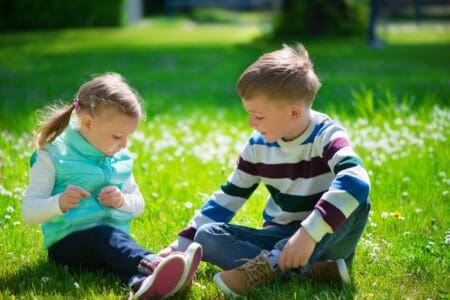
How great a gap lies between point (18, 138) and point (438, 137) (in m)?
3.91

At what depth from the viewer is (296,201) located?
3.46m

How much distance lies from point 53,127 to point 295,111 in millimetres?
1252

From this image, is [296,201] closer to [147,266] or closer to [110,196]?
[147,266]

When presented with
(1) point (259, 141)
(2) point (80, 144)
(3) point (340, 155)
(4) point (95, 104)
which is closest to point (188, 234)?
(1) point (259, 141)

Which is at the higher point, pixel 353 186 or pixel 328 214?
pixel 353 186

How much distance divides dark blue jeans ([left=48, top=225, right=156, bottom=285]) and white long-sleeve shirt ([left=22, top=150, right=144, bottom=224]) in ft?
0.58

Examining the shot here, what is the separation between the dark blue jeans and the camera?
10.7 ft

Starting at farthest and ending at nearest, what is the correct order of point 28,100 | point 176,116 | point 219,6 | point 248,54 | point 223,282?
1. point 219,6
2. point 248,54
3. point 28,100
4. point 176,116
5. point 223,282

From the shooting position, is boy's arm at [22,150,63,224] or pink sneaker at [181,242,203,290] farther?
boy's arm at [22,150,63,224]

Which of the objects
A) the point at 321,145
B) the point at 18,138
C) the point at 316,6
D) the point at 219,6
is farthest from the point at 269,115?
the point at 219,6

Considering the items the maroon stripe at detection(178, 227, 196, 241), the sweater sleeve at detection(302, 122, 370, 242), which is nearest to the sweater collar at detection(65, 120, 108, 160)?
the maroon stripe at detection(178, 227, 196, 241)

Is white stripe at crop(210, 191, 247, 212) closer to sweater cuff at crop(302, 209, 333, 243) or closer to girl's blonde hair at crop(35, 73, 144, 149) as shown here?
girl's blonde hair at crop(35, 73, 144, 149)

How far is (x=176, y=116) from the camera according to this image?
7.84 m

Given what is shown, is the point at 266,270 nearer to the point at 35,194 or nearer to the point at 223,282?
the point at 223,282
